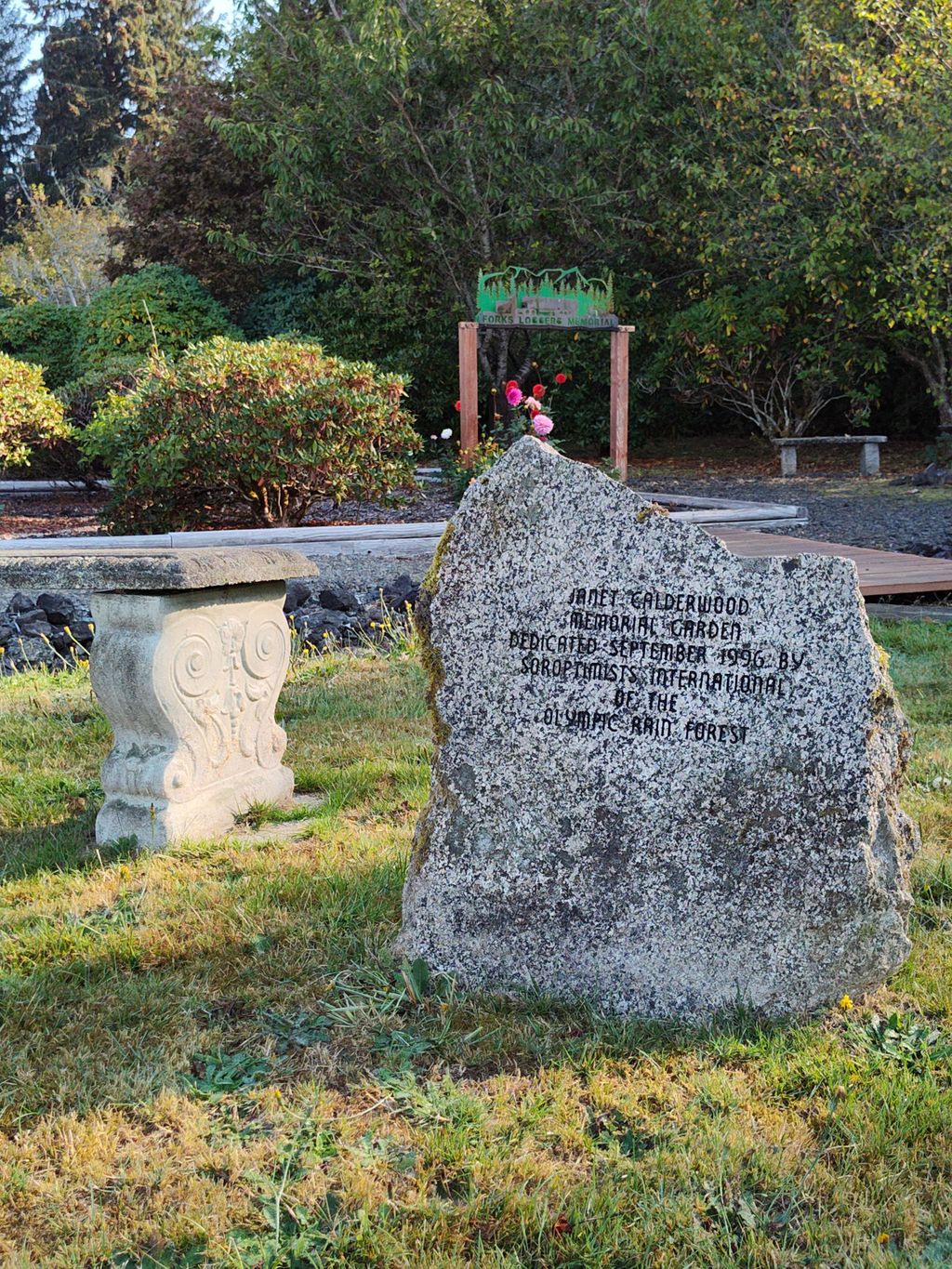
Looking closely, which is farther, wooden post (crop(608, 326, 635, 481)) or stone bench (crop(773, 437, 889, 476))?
stone bench (crop(773, 437, 889, 476))

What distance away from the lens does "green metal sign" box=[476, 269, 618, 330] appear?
13109 mm

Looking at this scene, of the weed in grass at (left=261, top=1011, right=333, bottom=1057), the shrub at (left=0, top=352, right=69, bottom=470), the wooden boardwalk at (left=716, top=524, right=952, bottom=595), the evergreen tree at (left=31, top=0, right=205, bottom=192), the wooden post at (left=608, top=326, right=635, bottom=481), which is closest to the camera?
the weed in grass at (left=261, top=1011, right=333, bottom=1057)

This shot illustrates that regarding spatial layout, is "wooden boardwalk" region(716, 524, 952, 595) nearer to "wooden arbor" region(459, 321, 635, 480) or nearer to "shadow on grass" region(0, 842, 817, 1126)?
"wooden arbor" region(459, 321, 635, 480)

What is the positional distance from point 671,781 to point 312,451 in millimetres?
7121

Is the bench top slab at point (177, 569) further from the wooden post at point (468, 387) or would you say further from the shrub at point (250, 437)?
the wooden post at point (468, 387)

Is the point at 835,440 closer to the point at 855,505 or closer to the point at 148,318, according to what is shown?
the point at 855,505

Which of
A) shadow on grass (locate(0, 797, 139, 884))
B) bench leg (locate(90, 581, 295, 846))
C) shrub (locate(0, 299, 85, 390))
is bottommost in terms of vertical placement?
shadow on grass (locate(0, 797, 139, 884))

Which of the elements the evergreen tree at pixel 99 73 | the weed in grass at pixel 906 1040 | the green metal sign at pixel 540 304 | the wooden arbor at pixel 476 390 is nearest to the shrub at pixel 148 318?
the green metal sign at pixel 540 304

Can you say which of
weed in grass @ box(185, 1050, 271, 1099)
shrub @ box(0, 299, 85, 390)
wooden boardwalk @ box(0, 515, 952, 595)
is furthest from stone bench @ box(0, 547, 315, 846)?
shrub @ box(0, 299, 85, 390)

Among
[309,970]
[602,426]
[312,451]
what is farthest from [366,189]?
[309,970]

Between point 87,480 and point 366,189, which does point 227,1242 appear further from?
point 366,189

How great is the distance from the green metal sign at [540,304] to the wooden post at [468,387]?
0.35 m

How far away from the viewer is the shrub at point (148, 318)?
1622cm

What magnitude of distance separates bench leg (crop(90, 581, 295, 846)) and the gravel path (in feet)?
23.4
